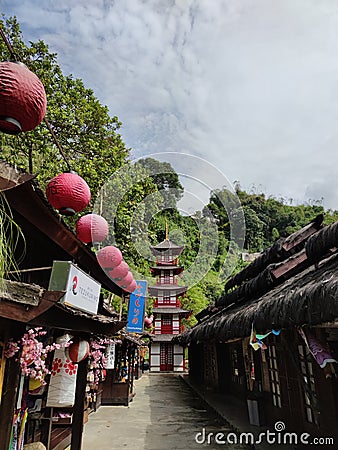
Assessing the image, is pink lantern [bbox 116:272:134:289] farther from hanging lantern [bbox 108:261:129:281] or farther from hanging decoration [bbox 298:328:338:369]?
hanging decoration [bbox 298:328:338:369]

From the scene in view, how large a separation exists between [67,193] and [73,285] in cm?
107

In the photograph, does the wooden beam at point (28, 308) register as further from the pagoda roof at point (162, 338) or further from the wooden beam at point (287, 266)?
the pagoda roof at point (162, 338)

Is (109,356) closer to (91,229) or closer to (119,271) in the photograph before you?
(119,271)

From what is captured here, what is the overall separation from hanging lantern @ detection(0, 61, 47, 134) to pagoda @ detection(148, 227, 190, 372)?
23589 mm

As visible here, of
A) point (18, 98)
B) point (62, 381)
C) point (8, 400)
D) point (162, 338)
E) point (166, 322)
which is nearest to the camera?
point (18, 98)

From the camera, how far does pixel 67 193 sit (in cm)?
362

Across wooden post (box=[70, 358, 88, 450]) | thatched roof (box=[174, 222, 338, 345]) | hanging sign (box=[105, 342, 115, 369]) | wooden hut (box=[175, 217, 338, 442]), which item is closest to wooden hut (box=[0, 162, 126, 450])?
wooden post (box=[70, 358, 88, 450])

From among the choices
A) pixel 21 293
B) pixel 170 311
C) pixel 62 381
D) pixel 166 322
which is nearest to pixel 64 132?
pixel 62 381

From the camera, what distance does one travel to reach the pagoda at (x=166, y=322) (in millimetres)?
26594

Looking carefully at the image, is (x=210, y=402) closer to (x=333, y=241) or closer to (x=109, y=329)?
(x=109, y=329)

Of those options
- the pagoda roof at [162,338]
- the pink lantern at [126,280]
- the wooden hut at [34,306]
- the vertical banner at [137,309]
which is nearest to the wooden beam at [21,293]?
the wooden hut at [34,306]

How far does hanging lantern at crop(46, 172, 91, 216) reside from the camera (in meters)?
3.63

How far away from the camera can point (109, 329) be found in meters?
5.41

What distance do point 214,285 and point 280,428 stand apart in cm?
3498
